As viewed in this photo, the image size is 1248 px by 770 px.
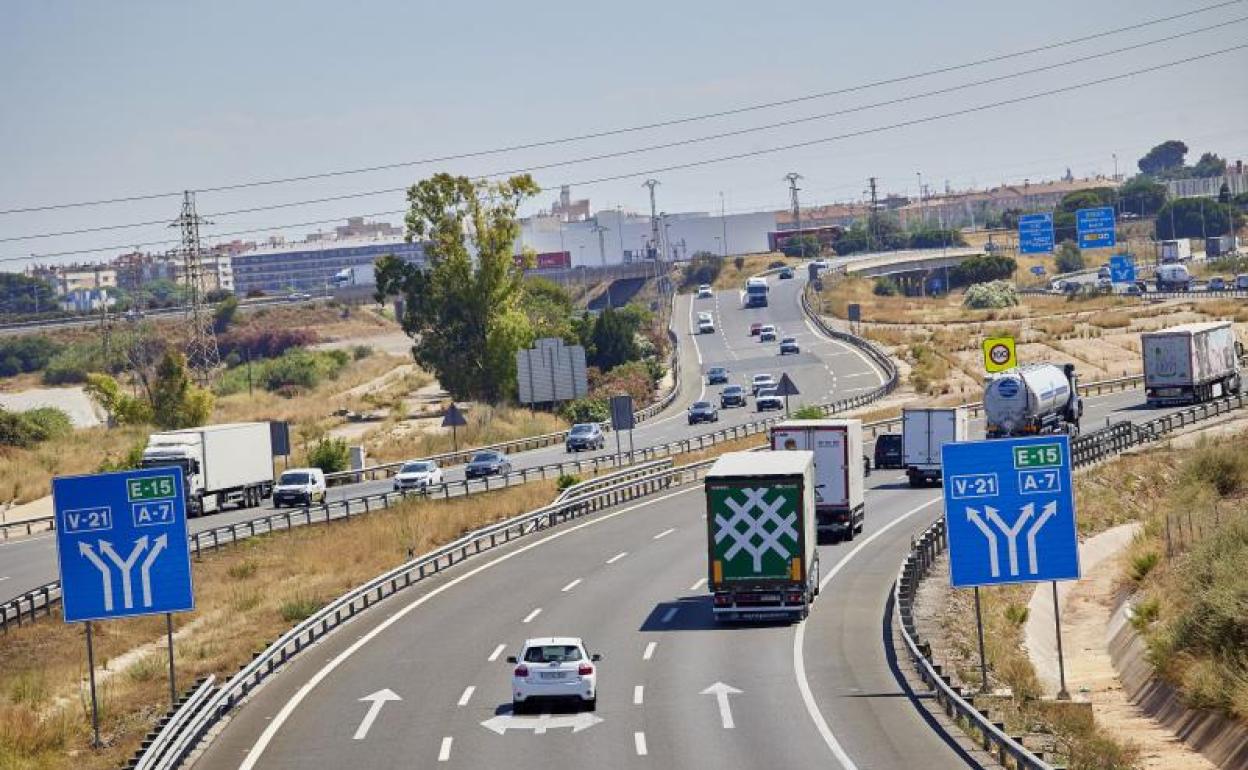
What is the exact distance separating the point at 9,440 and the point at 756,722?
7716 centimetres

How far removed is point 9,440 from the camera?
9644 cm

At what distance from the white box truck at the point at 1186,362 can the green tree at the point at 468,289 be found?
40.0 metres

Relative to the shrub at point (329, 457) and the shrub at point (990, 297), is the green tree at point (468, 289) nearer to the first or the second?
the shrub at point (329, 457)

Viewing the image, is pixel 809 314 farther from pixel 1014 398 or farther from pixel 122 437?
pixel 1014 398

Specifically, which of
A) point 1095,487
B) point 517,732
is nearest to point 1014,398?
point 1095,487

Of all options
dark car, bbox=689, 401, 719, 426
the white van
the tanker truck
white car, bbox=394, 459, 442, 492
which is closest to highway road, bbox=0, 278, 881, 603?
dark car, bbox=689, 401, 719, 426

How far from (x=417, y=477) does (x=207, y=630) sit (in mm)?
26011

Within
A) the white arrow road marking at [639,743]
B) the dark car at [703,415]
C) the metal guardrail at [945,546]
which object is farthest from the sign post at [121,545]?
the dark car at [703,415]

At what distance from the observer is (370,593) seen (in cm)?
4319

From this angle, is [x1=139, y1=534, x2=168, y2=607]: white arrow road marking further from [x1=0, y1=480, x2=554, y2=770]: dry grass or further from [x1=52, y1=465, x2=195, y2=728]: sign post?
[x1=0, y1=480, x2=554, y2=770]: dry grass

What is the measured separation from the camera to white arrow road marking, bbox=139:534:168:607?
1156 inches

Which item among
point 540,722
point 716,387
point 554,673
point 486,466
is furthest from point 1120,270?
point 540,722

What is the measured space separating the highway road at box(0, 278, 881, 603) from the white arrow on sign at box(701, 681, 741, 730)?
87.9 ft

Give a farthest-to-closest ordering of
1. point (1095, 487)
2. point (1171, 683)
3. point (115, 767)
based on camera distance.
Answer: point (1095, 487)
point (1171, 683)
point (115, 767)
